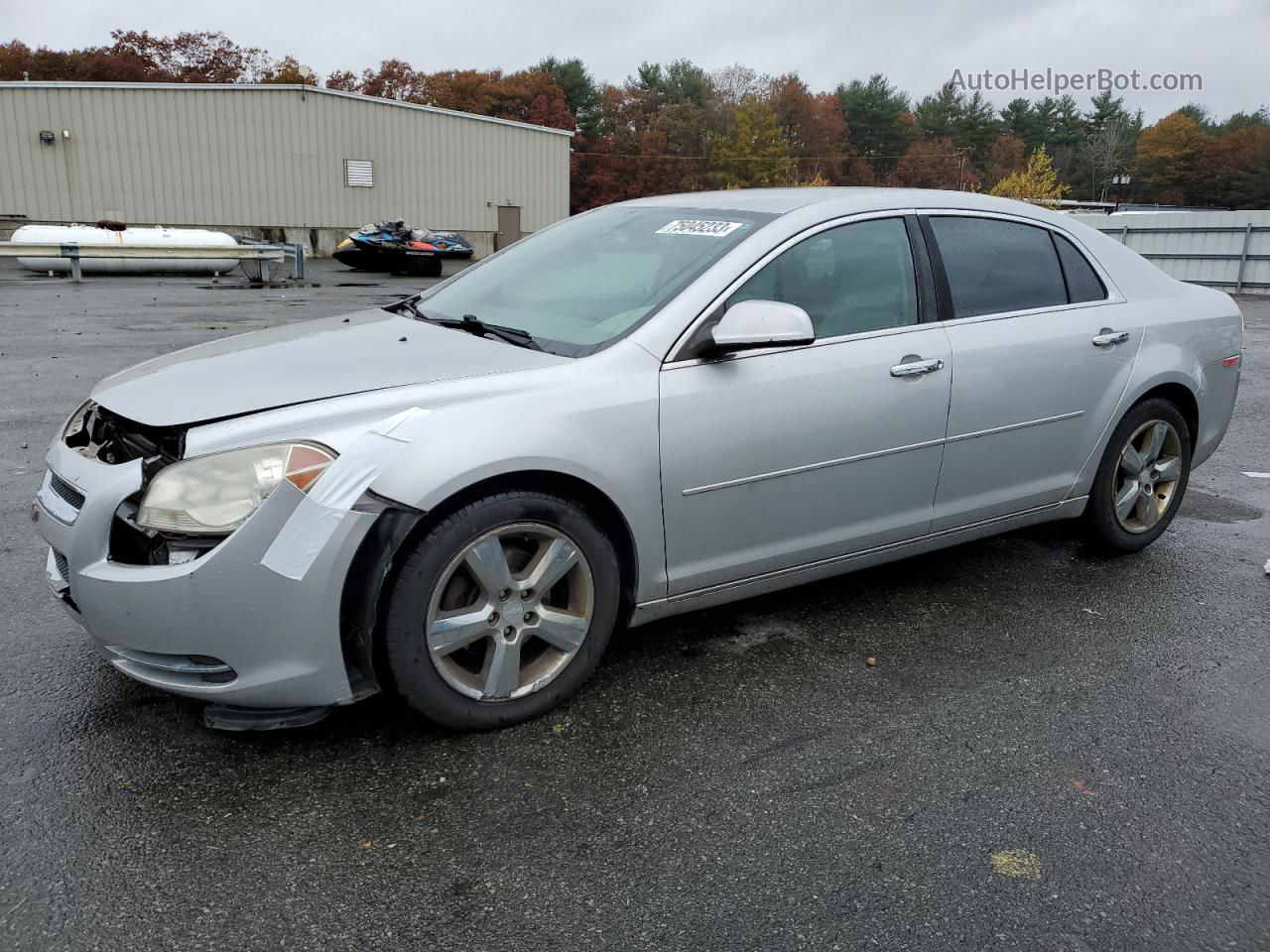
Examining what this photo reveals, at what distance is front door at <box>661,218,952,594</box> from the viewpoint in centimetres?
324

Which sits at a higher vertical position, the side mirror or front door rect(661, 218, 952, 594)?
the side mirror

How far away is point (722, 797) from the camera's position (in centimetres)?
272

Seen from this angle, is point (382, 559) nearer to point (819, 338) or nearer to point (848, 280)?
point (819, 338)

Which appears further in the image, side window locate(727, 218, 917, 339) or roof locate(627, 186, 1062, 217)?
roof locate(627, 186, 1062, 217)

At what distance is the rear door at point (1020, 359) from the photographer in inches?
153

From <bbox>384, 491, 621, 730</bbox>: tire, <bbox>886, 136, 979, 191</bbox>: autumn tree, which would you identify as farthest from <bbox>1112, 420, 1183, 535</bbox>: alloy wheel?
<bbox>886, 136, 979, 191</bbox>: autumn tree

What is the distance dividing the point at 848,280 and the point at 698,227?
1.87 ft

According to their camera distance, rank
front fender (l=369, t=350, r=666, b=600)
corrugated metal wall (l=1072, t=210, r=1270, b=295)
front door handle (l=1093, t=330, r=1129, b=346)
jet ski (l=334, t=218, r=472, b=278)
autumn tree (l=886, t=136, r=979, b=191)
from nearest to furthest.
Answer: front fender (l=369, t=350, r=666, b=600) < front door handle (l=1093, t=330, r=1129, b=346) < corrugated metal wall (l=1072, t=210, r=1270, b=295) < jet ski (l=334, t=218, r=472, b=278) < autumn tree (l=886, t=136, r=979, b=191)

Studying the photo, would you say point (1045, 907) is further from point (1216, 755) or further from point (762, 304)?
point (762, 304)

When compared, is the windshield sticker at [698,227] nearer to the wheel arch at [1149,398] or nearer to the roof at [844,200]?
the roof at [844,200]

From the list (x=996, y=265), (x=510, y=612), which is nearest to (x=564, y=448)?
(x=510, y=612)

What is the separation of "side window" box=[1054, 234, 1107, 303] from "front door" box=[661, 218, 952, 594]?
0.91 meters

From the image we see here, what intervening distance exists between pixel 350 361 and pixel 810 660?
1.81 metres

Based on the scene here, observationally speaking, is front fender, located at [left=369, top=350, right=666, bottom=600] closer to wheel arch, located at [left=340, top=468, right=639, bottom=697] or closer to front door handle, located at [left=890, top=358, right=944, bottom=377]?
wheel arch, located at [left=340, top=468, right=639, bottom=697]
